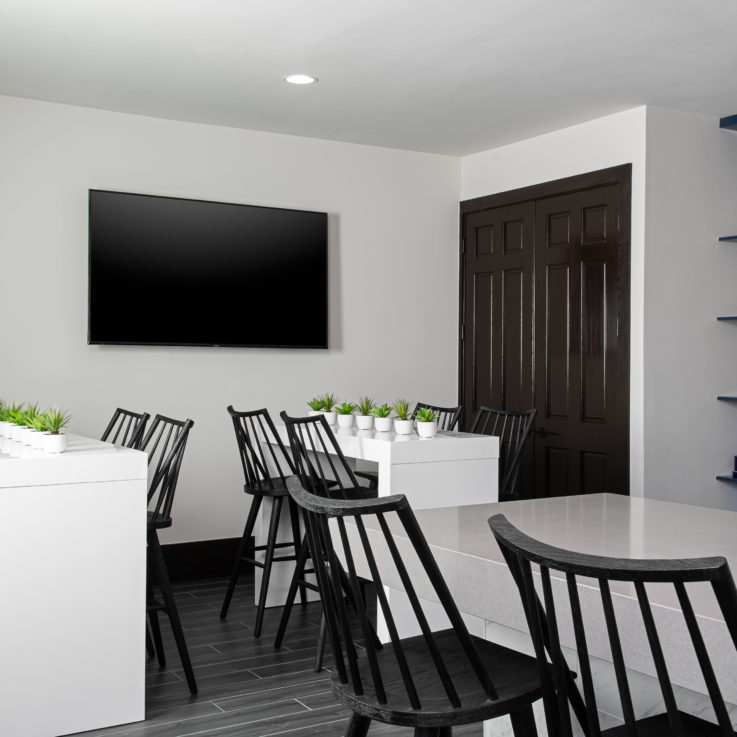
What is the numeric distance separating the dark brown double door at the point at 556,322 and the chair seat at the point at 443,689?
3.23 m

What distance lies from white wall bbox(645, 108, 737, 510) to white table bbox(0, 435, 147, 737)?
9.36 feet

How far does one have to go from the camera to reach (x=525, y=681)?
1.67m

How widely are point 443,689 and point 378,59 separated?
122 inches

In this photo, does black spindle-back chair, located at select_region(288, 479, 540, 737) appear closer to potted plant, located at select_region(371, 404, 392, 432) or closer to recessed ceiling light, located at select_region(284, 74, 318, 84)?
potted plant, located at select_region(371, 404, 392, 432)

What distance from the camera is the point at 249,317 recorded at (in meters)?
5.36

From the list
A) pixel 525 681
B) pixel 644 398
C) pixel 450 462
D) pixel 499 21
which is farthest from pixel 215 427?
pixel 525 681

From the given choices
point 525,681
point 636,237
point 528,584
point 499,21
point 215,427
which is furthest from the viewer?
point 215,427

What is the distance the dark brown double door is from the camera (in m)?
4.94

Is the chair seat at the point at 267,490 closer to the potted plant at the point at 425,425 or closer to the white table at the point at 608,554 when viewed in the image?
the potted plant at the point at 425,425

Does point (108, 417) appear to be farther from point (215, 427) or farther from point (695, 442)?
point (695, 442)

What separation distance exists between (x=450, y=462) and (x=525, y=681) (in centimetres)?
212

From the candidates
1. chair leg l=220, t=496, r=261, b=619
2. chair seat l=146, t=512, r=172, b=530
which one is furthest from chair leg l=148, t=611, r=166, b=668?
chair leg l=220, t=496, r=261, b=619

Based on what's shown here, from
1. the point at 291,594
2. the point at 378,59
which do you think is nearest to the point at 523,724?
the point at 291,594

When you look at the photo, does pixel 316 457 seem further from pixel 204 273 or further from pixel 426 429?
pixel 204 273
